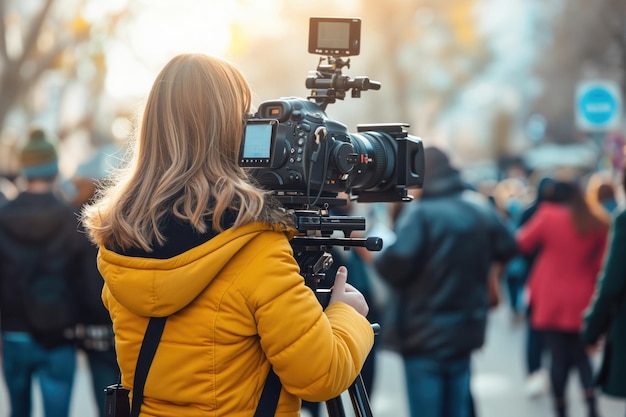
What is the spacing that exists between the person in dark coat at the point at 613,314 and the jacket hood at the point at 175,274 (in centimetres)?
276

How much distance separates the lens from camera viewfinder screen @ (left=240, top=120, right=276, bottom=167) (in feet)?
9.25

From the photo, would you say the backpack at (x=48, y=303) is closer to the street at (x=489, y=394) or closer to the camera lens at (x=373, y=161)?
the street at (x=489, y=394)

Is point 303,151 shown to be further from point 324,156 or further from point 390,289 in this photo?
point 390,289

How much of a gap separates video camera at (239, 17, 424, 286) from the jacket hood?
0.20 m

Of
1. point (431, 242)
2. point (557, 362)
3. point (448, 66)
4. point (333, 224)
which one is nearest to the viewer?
point (333, 224)

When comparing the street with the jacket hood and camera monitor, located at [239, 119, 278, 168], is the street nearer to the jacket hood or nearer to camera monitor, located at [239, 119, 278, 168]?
the jacket hood

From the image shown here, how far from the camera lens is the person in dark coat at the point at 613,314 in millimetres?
5027

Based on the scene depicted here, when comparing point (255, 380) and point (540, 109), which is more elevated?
point (540, 109)

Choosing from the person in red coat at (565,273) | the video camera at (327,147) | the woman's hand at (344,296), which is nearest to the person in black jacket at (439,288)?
the person in red coat at (565,273)

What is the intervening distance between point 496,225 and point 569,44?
27748 millimetres

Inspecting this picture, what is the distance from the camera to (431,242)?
5.89m

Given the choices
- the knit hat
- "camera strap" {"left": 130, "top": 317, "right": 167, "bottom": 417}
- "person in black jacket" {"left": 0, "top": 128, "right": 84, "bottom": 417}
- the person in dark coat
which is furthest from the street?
"camera strap" {"left": 130, "top": 317, "right": 167, "bottom": 417}

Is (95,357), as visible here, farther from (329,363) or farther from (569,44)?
(569,44)

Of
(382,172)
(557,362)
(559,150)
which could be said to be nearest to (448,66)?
(559,150)
